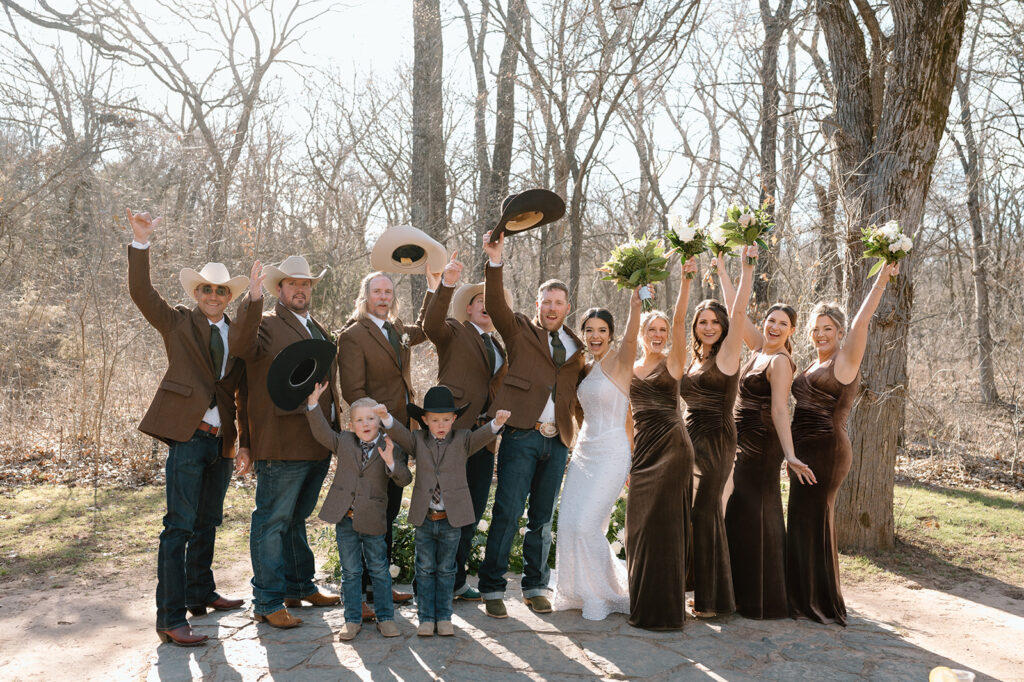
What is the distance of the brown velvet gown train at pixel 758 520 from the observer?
17.7 ft

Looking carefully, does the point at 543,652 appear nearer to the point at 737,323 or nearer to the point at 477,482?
the point at 477,482

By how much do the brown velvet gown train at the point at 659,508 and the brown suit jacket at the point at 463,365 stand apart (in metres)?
1.10

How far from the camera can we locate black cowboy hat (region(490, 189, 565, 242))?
16.8 feet

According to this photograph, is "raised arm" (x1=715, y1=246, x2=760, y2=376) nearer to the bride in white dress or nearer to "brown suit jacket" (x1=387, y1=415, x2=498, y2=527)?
the bride in white dress

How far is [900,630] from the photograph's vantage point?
5.43 metres

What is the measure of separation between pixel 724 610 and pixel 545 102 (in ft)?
39.5

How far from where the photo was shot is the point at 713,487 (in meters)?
5.37

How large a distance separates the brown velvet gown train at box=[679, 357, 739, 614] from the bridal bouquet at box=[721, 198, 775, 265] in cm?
86

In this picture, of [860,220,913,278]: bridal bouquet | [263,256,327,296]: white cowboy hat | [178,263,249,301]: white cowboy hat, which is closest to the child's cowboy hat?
[263,256,327,296]: white cowboy hat

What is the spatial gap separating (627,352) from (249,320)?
2.49 m

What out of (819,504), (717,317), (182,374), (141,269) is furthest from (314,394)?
(819,504)

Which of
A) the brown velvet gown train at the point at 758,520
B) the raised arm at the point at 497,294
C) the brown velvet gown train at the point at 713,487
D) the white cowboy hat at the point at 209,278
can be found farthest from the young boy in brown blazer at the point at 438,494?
the brown velvet gown train at the point at 758,520

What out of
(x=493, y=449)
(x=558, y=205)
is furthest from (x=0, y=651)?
(x=558, y=205)

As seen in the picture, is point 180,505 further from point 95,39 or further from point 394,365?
point 95,39
